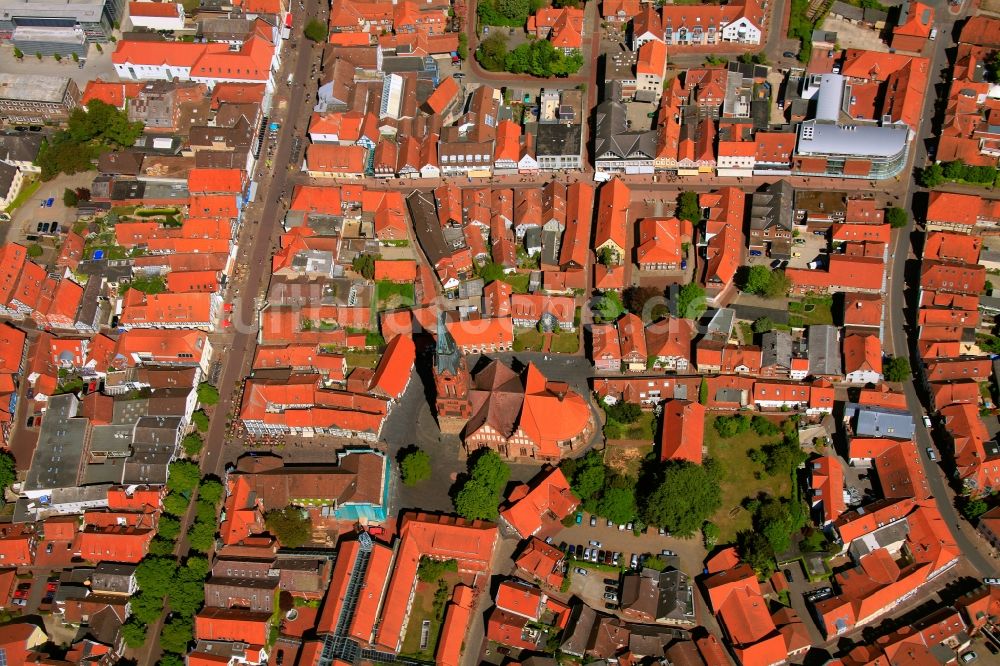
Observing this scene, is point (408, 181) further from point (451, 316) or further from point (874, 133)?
point (874, 133)

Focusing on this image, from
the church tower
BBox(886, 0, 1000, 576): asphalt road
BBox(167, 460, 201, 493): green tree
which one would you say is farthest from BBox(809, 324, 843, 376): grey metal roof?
BBox(167, 460, 201, 493): green tree

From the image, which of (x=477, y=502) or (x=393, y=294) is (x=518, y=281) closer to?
(x=393, y=294)

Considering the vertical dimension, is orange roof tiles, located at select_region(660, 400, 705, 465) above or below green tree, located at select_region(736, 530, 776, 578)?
above

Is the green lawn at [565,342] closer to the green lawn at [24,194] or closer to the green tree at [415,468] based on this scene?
the green tree at [415,468]

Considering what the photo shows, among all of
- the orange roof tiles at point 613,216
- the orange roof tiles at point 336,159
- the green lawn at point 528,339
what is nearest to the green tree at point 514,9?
the orange roof tiles at point 336,159

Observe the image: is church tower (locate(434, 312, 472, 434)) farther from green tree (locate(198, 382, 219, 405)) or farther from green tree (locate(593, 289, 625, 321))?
green tree (locate(198, 382, 219, 405))

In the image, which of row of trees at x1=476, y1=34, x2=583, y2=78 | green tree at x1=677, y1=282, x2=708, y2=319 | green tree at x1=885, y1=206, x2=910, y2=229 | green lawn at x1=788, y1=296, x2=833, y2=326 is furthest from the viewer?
row of trees at x1=476, y1=34, x2=583, y2=78
